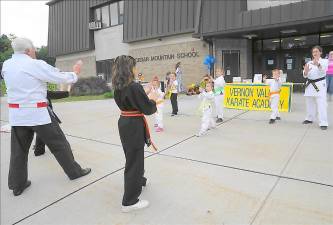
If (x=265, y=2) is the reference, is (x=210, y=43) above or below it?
below

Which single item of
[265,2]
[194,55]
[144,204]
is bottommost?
[144,204]

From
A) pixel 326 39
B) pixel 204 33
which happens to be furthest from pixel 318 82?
pixel 326 39

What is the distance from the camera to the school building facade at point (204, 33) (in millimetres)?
13383

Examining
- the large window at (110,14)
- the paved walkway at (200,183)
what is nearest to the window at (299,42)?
the paved walkway at (200,183)

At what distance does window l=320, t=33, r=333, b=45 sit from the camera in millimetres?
14898

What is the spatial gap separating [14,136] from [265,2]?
1396cm

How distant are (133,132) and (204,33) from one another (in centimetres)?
1306

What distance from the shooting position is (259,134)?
259 inches

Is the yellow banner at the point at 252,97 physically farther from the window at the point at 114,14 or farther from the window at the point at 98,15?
the window at the point at 98,15

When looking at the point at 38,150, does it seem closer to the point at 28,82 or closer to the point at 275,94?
the point at 28,82

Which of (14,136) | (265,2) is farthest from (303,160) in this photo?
(265,2)

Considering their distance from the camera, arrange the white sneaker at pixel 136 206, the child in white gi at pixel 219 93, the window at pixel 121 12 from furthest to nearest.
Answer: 1. the window at pixel 121 12
2. the child in white gi at pixel 219 93
3. the white sneaker at pixel 136 206

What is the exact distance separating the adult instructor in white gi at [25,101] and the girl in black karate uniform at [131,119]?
1.04 m

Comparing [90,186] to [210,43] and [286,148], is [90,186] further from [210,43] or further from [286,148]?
[210,43]
